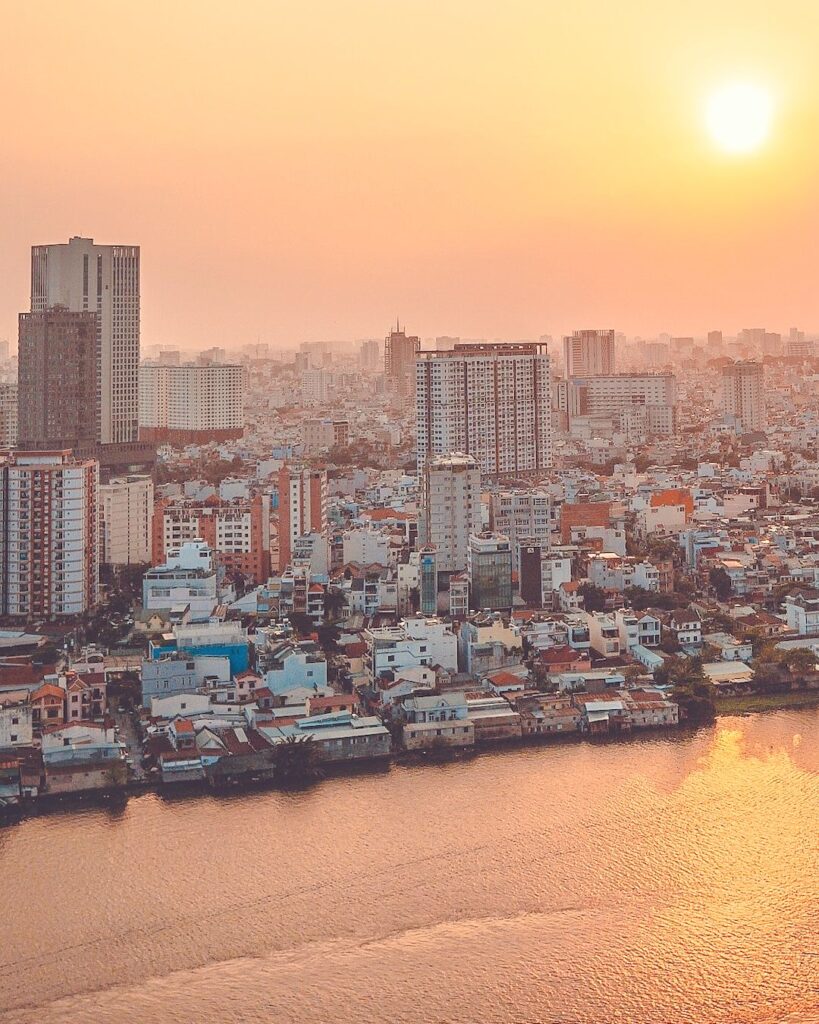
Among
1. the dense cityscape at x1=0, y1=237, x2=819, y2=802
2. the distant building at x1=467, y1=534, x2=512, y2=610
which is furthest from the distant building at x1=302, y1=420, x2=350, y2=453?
the distant building at x1=467, y1=534, x2=512, y2=610

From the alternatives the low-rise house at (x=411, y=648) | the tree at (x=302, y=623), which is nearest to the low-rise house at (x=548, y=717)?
the low-rise house at (x=411, y=648)

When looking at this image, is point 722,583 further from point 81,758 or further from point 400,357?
point 400,357

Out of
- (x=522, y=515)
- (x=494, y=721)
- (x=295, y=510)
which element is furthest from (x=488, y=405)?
(x=494, y=721)

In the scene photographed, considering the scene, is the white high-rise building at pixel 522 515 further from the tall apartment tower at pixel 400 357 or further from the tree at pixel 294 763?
the tall apartment tower at pixel 400 357

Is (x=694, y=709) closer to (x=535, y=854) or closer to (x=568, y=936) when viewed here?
(x=535, y=854)

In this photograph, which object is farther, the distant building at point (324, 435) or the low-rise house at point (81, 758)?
the distant building at point (324, 435)

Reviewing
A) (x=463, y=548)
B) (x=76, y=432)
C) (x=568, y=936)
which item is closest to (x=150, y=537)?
(x=463, y=548)
